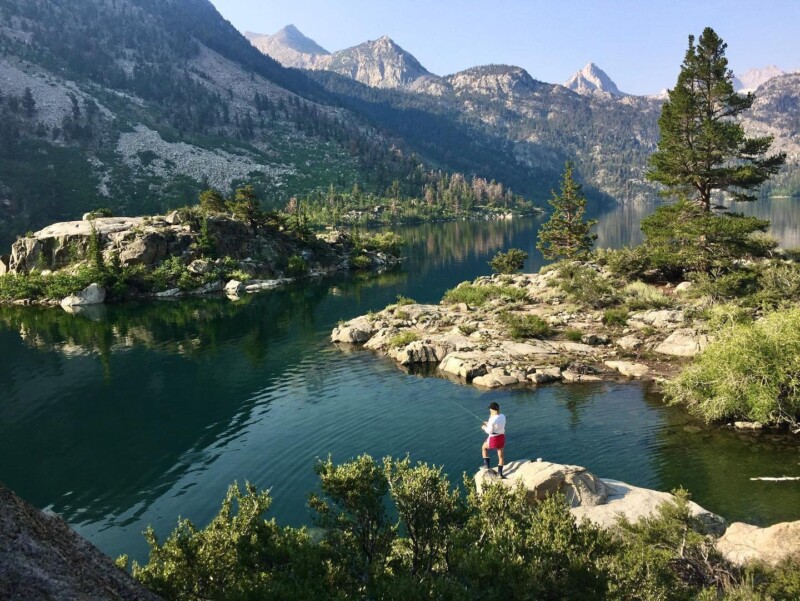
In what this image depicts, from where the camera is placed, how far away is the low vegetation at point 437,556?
10.9 m

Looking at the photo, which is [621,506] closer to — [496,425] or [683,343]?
[496,425]

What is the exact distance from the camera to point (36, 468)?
2970cm

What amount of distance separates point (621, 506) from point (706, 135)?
4538 cm

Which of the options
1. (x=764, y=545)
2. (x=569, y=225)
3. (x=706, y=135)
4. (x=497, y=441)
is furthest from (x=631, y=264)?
(x=764, y=545)

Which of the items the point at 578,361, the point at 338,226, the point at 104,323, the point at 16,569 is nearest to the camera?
the point at 16,569

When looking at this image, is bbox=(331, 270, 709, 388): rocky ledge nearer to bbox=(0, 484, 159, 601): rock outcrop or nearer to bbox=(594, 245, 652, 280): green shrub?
bbox=(594, 245, 652, 280): green shrub

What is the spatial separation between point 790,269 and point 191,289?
86160 mm

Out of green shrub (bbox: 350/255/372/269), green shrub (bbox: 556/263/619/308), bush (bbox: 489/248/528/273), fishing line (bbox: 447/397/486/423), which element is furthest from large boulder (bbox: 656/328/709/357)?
green shrub (bbox: 350/255/372/269)

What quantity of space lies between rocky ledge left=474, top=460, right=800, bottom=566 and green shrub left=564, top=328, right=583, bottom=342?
24.7 meters

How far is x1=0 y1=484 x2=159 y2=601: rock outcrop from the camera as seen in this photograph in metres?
6.20

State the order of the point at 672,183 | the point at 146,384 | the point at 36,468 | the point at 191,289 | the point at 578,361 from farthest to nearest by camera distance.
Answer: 1. the point at 191,289
2. the point at 672,183
3. the point at 146,384
4. the point at 578,361
5. the point at 36,468

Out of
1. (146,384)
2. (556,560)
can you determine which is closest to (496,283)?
(146,384)

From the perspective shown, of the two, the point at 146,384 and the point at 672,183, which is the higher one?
the point at 672,183

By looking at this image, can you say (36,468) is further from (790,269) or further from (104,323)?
(790,269)
